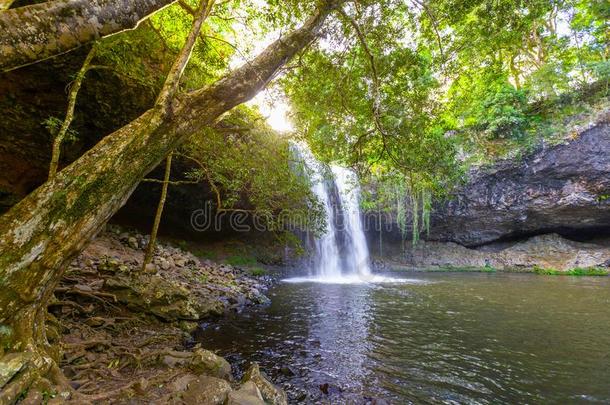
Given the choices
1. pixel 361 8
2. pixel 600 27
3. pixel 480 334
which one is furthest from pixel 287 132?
pixel 600 27

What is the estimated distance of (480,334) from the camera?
239 inches

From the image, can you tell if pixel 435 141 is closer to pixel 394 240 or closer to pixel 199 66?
pixel 199 66

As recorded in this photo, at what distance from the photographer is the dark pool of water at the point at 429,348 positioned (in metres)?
3.85

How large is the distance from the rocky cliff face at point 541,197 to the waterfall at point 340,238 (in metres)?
5.54

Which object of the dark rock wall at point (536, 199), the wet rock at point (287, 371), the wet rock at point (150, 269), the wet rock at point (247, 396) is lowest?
the wet rock at point (287, 371)

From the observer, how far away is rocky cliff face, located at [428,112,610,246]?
16.0m

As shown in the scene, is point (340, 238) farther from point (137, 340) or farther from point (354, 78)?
point (137, 340)

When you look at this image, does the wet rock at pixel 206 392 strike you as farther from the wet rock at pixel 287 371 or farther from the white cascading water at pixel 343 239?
the white cascading water at pixel 343 239

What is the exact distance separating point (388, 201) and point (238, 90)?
16.3 metres

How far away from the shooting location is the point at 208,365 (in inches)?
143

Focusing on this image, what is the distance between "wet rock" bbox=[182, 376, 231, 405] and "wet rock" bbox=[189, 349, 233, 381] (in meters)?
0.51

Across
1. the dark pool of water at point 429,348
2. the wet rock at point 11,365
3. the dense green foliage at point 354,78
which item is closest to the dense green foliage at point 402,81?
the dense green foliage at point 354,78

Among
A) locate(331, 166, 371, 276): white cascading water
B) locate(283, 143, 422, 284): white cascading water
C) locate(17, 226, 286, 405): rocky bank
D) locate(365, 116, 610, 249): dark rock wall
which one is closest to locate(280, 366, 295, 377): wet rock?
locate(17, 226, 286, 405): rocky bank

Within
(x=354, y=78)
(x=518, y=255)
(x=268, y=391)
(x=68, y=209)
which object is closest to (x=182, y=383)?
(x=268, y=391)
